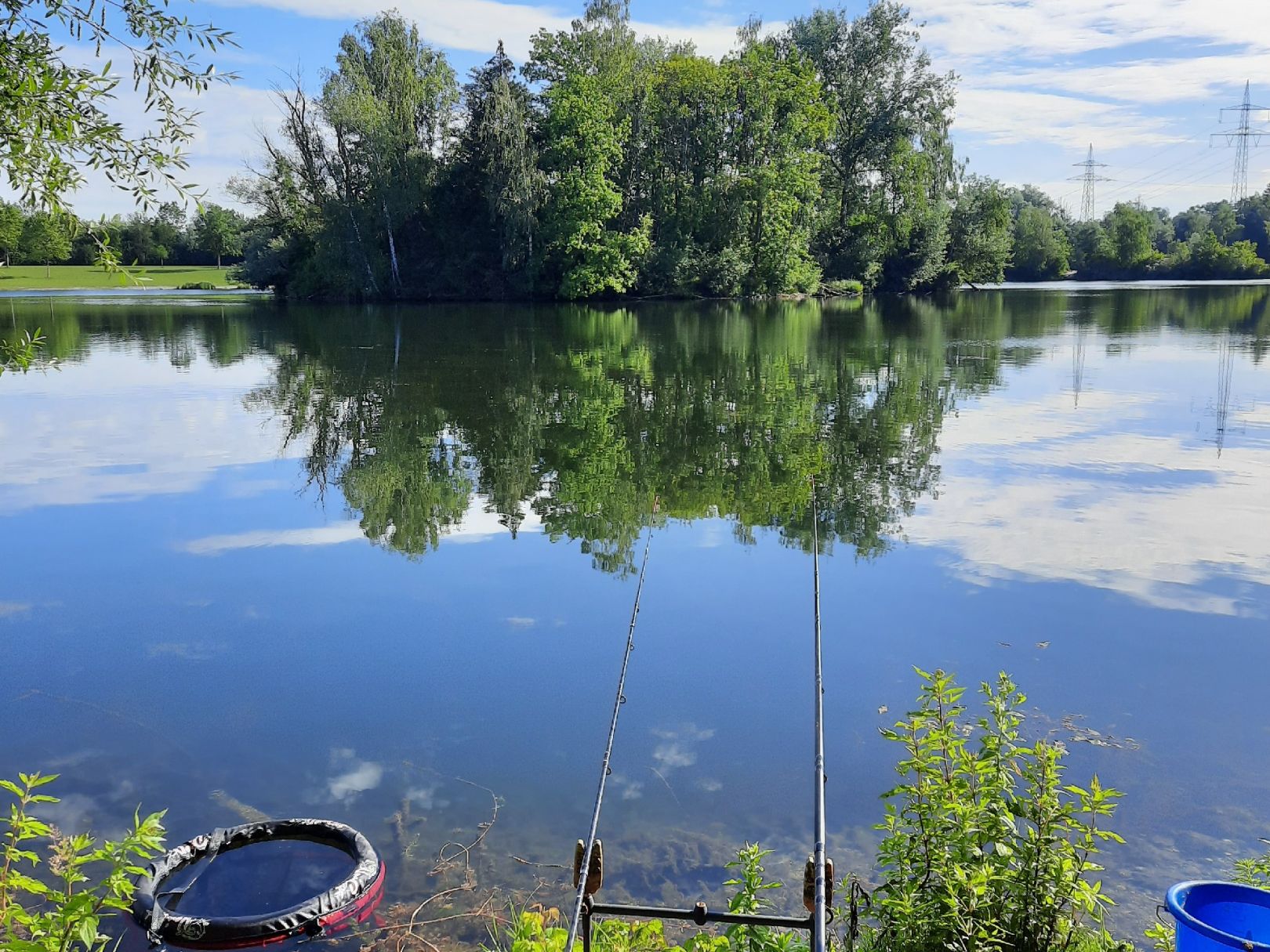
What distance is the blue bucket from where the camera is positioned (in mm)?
3006

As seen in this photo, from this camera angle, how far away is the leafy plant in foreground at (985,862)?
3320 mm

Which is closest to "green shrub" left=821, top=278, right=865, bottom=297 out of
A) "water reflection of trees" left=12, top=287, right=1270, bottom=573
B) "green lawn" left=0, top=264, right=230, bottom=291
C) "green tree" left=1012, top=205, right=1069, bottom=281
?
"water reflection of trees" left=12, top=287, right=1270, bottom=573

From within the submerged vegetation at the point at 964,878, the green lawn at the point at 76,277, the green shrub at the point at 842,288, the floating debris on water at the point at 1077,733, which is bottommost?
the floating debris on water at the point at 1077,733

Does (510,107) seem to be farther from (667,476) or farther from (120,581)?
(120,581)

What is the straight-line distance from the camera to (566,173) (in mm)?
48375

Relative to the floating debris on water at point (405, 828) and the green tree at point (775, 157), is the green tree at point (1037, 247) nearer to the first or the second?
the green tree at point (775, 157)

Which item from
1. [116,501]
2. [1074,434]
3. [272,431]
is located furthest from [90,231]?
[1074,434]

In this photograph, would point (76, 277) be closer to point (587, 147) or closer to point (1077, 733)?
point (587, 147)

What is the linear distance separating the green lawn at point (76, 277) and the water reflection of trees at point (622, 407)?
166 ft

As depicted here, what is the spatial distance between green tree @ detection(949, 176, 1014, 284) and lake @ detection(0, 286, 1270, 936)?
160 ft

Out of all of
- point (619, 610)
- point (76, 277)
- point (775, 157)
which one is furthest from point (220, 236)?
point (619, 610)

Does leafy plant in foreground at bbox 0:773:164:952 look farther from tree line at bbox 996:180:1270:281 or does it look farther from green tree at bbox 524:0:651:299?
tree line at bbox 996:180:1270:281

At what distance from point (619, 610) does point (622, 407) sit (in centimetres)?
975

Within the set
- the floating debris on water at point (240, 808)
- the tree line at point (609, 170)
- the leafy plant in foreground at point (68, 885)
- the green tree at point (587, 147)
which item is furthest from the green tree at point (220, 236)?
the leafy plant in foreground at point (68, 885)
